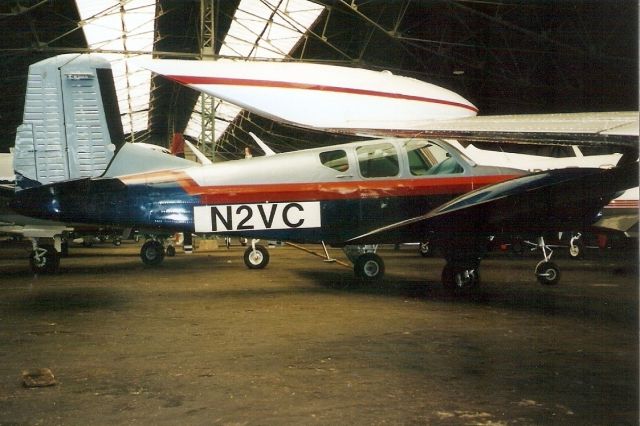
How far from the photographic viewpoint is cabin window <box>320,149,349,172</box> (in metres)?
8.85

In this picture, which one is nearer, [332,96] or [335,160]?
[332,96]

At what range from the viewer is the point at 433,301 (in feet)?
24.7

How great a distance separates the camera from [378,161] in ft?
29.1

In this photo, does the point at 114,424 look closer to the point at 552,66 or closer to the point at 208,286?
the point at 208,286

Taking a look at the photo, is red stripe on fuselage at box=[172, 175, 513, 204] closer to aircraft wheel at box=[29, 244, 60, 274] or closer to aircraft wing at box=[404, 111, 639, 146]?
aircraft wing at box=[404, 111, 639, 146]

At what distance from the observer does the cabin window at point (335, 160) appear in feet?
29.0

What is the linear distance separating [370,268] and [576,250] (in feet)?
27.6

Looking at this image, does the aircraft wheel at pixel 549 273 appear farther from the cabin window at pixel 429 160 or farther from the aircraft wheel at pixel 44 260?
the aircraft wheel at pixel 44 260

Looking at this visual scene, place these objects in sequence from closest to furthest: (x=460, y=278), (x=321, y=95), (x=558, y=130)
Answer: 1. (x=558, y=130)
2. (x=321, y=95)
3. (x=460, y=278)

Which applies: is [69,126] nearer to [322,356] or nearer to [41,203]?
[41,203]

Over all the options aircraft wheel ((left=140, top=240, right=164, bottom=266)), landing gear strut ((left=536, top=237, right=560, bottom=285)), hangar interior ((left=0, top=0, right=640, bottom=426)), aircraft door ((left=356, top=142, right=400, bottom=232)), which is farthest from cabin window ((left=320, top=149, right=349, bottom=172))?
aircraft wheel ((left=140, top=240, right=164, bottom=266))

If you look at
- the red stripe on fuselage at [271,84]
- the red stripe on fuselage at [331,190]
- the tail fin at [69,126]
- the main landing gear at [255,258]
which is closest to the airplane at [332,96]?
the red stripe on fuselage at [271,84]

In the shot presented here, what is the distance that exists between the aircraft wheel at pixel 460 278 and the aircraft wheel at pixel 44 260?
340 inches

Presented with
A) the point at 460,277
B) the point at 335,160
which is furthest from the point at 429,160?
the point at 460,277
